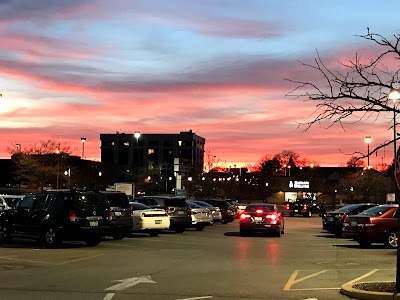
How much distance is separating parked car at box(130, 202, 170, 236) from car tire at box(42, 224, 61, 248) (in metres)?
5.29

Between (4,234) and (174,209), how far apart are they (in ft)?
28.9

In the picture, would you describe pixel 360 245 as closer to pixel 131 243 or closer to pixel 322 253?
pixel 322 253

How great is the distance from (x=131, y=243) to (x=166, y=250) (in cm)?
304

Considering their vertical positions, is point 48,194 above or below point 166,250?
above

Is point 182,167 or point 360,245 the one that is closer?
point 360,245

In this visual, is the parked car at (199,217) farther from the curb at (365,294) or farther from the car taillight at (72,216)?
the curb at (365,294)

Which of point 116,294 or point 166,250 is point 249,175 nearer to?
point 166,250

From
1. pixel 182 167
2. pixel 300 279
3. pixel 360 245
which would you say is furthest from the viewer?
pixel 182 167

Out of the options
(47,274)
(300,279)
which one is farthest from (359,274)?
(47,274)

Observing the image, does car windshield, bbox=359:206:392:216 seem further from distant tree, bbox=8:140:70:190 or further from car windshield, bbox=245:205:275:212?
distant tree, bbox=8:140:70:190

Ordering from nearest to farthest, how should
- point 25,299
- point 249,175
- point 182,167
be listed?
1. point 25,299
2. point 182,167
3. point 249,175

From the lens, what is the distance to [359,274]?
47.4 feet

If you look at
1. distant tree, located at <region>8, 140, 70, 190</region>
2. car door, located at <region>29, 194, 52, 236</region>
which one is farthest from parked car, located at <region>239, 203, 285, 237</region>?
distant tree, located at <region>8, 140, 70, 190</region>

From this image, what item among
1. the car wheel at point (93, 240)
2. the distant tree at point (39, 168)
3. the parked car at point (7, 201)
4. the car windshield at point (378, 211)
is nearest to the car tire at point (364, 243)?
the car windshield at point (378, 211)
